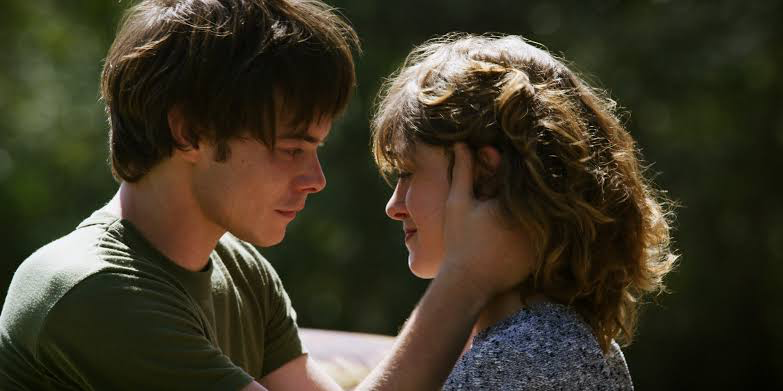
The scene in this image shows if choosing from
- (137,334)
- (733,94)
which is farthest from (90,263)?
(733,94)

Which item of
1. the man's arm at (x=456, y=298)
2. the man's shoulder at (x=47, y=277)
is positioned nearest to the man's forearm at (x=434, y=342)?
the man's arm at (x=456, y=298)

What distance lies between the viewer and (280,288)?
9.77 ft

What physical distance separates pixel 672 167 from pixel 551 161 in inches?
167

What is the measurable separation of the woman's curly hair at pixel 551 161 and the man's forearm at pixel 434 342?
0.54 feet

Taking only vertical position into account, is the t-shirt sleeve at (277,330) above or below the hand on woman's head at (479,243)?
below

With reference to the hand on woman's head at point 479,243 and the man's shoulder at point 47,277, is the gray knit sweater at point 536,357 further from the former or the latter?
the man's shoulder at point 47,277

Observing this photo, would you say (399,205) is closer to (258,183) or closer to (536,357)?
(258,183)

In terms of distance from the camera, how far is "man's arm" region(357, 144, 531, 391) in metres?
2.27

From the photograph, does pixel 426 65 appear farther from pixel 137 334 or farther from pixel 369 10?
pixel 369 10

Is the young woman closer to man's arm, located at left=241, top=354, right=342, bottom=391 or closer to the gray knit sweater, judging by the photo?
the gray knit sweater

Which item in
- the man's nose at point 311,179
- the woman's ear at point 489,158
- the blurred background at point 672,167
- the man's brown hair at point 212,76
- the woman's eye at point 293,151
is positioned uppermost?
the man's brown hair at point 212,76

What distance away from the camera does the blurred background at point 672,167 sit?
20.6 feet

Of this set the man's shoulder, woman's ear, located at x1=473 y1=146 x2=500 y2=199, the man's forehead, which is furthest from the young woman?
the man's shoulder

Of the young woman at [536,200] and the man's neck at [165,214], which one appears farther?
the man's neck at [165,214]
